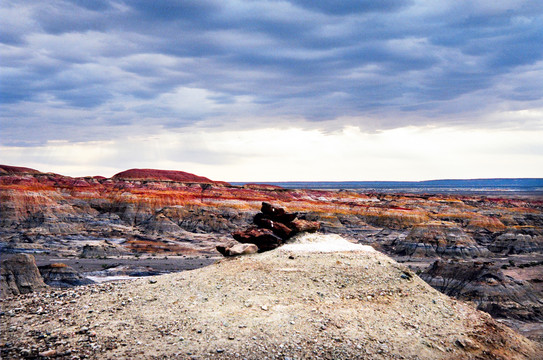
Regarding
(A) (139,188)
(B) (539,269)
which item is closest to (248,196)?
(A) (139,188)

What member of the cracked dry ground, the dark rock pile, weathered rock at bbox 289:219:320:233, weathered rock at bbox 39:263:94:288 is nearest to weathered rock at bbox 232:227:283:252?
the dark rock pile

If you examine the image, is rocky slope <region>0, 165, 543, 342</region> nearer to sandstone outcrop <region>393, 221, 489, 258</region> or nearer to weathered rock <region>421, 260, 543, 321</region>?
sandstone outcrop <region>393, 221, 489, 258</region>

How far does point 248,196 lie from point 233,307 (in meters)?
129

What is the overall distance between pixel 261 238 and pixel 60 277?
3255 centimetres

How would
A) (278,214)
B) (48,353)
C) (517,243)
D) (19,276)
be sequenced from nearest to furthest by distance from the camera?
(48,353) → (278,214) → (19,276) → (517,243)

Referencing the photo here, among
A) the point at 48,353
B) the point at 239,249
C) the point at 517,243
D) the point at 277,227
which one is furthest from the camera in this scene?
the point at 517,243

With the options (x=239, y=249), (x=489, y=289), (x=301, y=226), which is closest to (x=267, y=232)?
(x=239, y=249)

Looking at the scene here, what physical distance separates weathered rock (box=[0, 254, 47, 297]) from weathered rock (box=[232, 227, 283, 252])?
20.8 metres

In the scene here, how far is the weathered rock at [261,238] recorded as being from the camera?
28.4 meters

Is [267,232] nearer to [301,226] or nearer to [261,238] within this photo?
[261,238]

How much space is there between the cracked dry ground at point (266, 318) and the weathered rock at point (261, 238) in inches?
67.3

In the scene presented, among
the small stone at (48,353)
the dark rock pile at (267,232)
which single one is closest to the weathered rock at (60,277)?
the dark rock pile at (267,232)

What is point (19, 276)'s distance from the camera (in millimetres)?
38312

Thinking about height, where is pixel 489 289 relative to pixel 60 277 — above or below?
below
